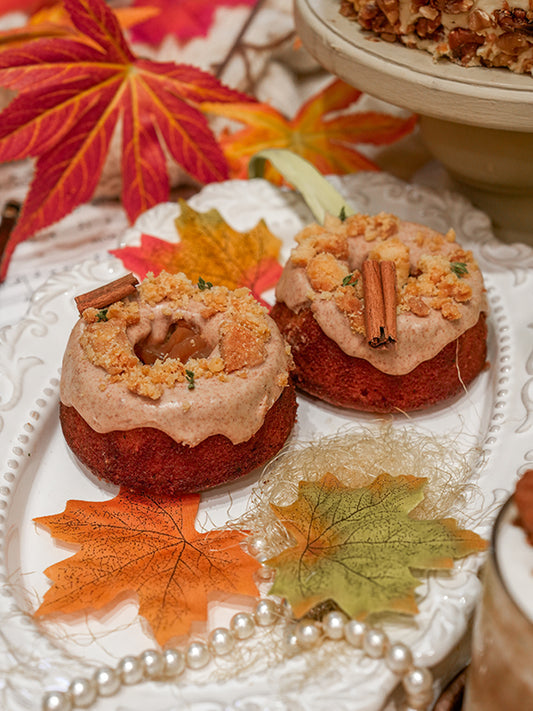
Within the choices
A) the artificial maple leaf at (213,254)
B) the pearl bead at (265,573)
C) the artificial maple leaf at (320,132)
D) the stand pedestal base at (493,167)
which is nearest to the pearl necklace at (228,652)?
the pearl bead at (265,573)

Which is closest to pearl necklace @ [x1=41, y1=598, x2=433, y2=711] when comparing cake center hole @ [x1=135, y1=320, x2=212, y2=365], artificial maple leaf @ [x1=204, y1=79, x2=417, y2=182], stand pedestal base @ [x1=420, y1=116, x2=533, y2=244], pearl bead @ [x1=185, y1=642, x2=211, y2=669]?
pearl bead @ [x1=185, y1=642, x2=211, y2=669]

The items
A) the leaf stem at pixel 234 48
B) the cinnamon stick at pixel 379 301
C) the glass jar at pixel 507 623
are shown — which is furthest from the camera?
the leaf stem at pixel 234 48

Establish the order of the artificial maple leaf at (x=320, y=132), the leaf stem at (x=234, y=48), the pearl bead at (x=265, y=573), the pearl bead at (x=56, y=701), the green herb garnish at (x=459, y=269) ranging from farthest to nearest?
1. the leaf stem at (x=234, y=48)
2. the artificial maple leaf at (x=320, y=132)
3. the green herb garnish at (x=459, y=269)
4. the pearl bead at (x=265, y=573)
5. the pearl bead at (x=56, y=701)

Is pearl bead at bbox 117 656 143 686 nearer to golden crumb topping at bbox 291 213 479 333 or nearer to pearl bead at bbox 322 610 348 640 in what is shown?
pearl bead at bbox 322 610 348 640

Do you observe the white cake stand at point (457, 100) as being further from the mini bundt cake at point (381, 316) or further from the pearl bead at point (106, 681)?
the pearl bead at point (106, 681)

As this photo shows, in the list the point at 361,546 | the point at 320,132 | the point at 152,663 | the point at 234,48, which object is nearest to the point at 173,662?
the point at 152,663

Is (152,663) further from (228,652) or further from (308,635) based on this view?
(308,635)

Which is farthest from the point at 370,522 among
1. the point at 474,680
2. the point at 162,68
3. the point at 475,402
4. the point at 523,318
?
the point at 162,68
